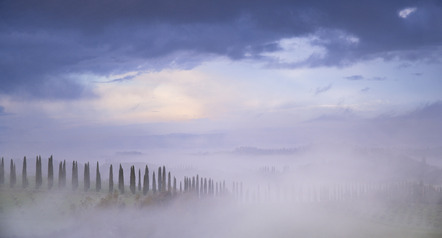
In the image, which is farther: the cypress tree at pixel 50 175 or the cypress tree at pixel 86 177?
the cypress tree at pixel 86 177

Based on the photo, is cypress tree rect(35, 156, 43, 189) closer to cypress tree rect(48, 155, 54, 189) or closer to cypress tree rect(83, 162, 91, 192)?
cypress tree rect(48, 155, 54, 189)

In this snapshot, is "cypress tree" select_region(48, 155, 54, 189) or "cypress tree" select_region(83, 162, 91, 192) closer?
"cypress tree" select_region(48, 155, 54, 189)

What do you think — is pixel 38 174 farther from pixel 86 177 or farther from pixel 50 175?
pixel 86 177

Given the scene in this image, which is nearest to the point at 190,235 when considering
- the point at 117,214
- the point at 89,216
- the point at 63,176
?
the point at 117,214

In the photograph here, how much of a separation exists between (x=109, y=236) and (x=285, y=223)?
295 feet

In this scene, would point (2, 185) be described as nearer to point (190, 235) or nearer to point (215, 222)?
point (190, 235)

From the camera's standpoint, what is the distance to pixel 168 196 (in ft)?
560

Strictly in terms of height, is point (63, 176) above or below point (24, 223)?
above

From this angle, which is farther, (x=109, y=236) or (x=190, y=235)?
(x=190, y=235)

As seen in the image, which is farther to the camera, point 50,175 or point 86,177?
point 86,177

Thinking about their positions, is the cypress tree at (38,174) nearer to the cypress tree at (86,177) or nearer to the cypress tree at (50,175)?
the cypress tree at (50,175)

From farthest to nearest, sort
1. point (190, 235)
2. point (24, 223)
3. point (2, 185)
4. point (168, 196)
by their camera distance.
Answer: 1. point (168, 196)
2. point (190, 235)
3. point (2, 185)
4. point (24, 223)

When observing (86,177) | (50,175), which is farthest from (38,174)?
(86,177)

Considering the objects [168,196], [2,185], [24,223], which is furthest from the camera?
[168,196]
